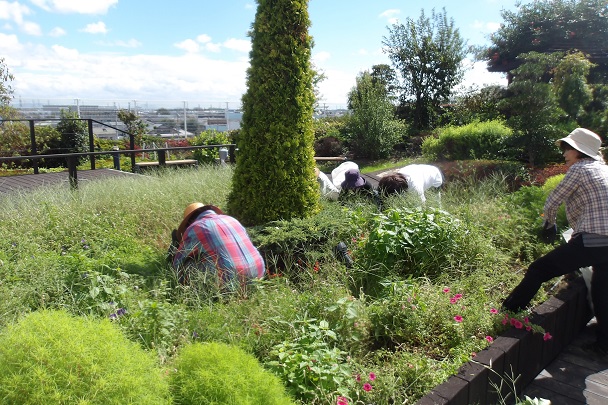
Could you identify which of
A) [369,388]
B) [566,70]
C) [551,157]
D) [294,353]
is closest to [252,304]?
[294,353]

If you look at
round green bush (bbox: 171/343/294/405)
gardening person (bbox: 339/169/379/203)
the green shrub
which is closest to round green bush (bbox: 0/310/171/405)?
round green bush (bbox: 171/343/294/405)

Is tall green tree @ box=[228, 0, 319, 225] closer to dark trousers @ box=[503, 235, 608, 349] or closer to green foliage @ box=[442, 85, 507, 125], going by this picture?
dark trousers @ box=[503, 235, 608, 349]

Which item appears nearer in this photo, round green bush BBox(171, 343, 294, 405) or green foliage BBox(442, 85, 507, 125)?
round green bush BBox(171, 343, 294, 405)

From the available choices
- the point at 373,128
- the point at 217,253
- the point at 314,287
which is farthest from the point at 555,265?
the point at 373,128

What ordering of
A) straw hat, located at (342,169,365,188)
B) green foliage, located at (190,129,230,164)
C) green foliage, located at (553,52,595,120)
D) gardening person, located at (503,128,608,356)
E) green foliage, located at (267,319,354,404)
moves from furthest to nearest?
green foliage, located at (190,129,230,164) → green foliage, located at (553,52,595,120) → straw hat, located at (342,169,365,188) → gardening person, located at (503,128,608,356) → green foliage, located at (267,319,354,404)

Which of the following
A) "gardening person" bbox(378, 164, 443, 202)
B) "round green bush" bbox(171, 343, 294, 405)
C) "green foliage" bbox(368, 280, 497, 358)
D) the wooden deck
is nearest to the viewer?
"round green bush" bbox(171, 343, 294, 405)

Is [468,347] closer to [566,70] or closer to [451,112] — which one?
[566,70]

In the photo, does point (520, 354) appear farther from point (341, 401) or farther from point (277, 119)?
point (277, 119)

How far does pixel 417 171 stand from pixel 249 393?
16.3 feet

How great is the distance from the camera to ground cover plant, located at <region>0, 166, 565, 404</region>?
8.34 ft

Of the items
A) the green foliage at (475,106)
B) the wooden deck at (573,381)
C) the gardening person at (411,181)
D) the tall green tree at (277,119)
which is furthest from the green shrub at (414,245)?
the green foliage at (475,106)

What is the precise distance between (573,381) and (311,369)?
211 cm

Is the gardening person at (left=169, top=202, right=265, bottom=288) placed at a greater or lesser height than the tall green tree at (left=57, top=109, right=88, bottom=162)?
lesser

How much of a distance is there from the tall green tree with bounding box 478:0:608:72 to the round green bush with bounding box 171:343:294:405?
625 inches
